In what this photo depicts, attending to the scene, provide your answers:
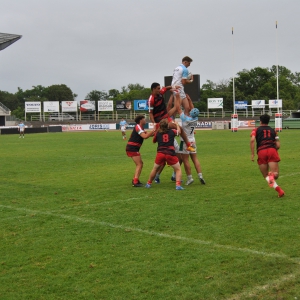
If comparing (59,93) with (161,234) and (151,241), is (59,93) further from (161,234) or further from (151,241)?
(151,241)

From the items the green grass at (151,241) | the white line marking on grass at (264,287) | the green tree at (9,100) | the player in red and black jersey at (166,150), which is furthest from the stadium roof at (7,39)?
the green tree at (9,100)

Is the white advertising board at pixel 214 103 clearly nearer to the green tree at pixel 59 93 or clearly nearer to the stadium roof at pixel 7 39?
the green tree at pixel 59 93

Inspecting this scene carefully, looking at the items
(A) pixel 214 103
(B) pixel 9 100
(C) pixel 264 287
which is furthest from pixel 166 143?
(B) pixel 9 100

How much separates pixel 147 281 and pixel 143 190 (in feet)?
20.3

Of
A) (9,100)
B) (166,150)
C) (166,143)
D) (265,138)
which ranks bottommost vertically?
(166,150)

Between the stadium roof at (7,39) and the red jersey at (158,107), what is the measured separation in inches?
370

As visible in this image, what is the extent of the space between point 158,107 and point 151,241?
5832mm

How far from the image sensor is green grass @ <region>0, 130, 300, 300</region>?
17.2 ft

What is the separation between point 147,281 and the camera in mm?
5406

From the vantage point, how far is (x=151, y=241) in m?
6.98

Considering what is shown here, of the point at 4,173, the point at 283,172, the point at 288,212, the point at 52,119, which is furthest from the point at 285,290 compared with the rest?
the point at 52,119

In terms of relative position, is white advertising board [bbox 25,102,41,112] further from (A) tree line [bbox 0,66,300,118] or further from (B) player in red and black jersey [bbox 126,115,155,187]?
(B) player in red and black jersey [bbox 126,115,155,187]

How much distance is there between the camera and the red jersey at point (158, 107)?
12242mm

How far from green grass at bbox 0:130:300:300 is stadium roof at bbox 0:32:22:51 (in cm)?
885
